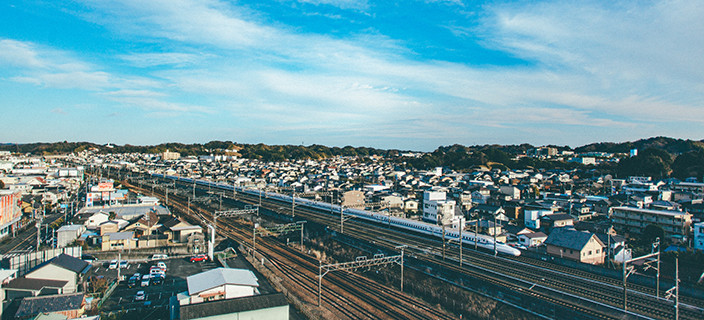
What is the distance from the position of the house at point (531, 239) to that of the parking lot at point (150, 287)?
1767cm

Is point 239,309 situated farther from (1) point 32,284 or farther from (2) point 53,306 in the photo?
(1) point 32,284

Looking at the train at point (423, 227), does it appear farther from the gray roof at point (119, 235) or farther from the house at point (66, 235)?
the house at point (66, 235)

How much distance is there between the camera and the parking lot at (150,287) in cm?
1291

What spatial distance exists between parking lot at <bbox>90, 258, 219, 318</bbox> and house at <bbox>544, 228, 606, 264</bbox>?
1749 cm

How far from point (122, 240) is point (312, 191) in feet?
78.1

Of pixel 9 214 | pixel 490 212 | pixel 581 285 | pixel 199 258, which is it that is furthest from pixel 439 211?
pixel 9 214

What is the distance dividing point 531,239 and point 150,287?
798 inches

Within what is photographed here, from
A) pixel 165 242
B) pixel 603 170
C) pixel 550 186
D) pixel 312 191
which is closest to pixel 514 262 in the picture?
pixel 165 242

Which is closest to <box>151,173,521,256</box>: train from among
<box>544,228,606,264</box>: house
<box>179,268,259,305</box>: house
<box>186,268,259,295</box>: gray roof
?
<box>544,228,606,264</box>: house

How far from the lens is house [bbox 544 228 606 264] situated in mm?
18766

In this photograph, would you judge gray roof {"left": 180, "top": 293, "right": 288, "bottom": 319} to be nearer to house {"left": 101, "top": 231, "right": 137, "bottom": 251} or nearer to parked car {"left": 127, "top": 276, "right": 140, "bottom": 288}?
parked car {"left": 127, "top": 276, "right": 140, "bottom": 288}

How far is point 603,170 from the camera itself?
177ft

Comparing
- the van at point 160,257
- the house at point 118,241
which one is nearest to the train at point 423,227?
the van at point 160,257

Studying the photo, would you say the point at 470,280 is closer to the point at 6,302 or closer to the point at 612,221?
the point at 6,302
